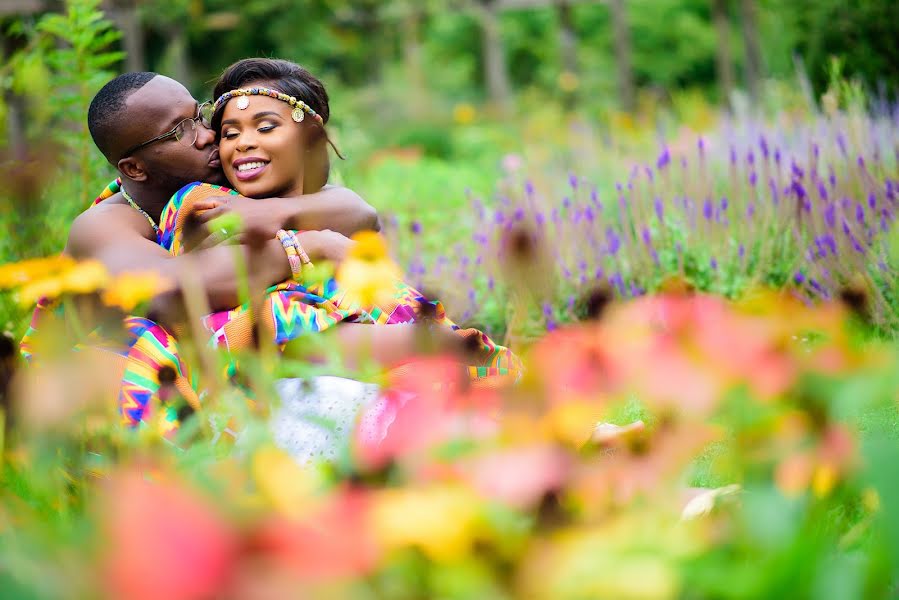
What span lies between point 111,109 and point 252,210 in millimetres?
481

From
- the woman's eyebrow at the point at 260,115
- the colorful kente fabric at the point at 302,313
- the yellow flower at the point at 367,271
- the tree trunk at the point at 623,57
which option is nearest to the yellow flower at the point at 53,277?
the yellow flower at the point at 367,271

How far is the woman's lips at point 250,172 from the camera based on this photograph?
2207 millimetres

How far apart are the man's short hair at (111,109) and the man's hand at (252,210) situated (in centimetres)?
33

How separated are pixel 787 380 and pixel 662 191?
3.22 meters

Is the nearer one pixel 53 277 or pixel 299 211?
pixel 53 277

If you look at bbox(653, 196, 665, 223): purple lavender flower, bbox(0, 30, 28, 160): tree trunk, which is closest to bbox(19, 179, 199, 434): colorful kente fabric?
bbox(0, 30, 28, 160): tree trunk

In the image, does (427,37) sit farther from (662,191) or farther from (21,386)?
(21,386)

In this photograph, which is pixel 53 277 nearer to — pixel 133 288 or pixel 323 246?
pixel 133 288

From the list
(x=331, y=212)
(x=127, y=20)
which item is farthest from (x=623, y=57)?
(x=331, y=212)

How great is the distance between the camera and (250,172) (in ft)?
7.24

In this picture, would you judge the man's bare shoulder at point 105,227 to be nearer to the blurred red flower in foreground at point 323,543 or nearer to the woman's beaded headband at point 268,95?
the woman's beaded headband at point 268,95

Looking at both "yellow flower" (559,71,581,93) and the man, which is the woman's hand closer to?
the man

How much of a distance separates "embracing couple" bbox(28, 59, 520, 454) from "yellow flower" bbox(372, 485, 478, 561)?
1.23 meters

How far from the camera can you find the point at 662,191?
3955mm
